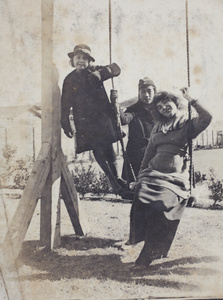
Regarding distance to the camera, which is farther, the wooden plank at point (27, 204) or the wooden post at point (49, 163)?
the wooden post at point (49, 163)

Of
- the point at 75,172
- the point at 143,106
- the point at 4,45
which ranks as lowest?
the point at 75,172

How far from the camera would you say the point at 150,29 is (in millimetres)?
3773

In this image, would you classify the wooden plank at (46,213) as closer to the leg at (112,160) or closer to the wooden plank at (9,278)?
the wooden plank at (9,278)

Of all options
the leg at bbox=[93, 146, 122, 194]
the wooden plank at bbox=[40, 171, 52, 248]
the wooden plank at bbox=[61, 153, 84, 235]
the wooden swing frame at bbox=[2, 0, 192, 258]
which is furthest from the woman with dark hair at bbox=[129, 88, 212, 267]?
the wooden plank at bbox=[40, 171, 52, 248]

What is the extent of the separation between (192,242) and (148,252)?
1.48 feet

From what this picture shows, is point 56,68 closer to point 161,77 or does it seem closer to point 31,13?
point 31,13

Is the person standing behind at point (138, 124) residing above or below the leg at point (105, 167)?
above

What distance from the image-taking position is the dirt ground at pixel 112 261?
3506 millimetres

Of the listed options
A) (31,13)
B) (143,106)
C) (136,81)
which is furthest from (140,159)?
(31,13)

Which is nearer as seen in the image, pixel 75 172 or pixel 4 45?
pixel 4 45

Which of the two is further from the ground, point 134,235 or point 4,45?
point 4,45

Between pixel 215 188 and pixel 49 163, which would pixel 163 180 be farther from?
pixel 49 163

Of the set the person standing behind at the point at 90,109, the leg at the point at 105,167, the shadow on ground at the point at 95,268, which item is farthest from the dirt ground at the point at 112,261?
the person standing behind at the point at 90,109

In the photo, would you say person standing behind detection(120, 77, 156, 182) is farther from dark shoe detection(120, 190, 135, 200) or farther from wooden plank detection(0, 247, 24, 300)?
wooden plank detection(0, 247, 24, 300)
